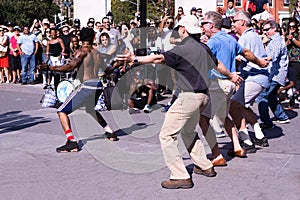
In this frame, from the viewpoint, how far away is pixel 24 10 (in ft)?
212

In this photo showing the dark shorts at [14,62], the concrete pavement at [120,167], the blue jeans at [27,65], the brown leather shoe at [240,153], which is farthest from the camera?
the dark shorts at [14,62]

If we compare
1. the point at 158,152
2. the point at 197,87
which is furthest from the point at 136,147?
the point at 197,87

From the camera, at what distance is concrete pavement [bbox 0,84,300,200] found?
6.06 metres

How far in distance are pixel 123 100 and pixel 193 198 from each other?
6519 millimetres

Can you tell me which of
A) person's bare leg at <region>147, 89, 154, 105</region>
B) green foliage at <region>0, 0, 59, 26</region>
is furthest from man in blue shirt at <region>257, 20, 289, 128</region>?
green foliage at <region>0, 0, 59, 26</region>

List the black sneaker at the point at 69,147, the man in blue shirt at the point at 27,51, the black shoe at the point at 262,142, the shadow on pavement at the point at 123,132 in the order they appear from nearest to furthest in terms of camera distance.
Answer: the black sneaker at the point at 69,147 → the black shoe at the point at 262,142 → the shadow on pavement at the point at 123,132 → the man in blue shirt at the point at 27,51

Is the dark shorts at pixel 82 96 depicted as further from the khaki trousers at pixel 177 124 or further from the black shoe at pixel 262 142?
the black shoe at pixel 262 142

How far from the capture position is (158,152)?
8.07 metres

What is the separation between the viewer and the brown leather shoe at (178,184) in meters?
6.21

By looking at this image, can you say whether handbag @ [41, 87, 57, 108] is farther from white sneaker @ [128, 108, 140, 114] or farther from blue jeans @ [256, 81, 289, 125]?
blue jeans @ [256, 81, 289, 125]

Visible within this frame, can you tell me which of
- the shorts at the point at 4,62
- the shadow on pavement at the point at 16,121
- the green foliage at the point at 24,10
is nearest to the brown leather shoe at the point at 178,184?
the shadow on pavement at the point at 16,121

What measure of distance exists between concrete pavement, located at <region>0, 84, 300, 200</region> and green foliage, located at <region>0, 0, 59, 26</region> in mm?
52078

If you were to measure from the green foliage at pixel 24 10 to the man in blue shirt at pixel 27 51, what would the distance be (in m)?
43.5

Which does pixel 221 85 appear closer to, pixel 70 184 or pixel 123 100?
pixel 70 184
